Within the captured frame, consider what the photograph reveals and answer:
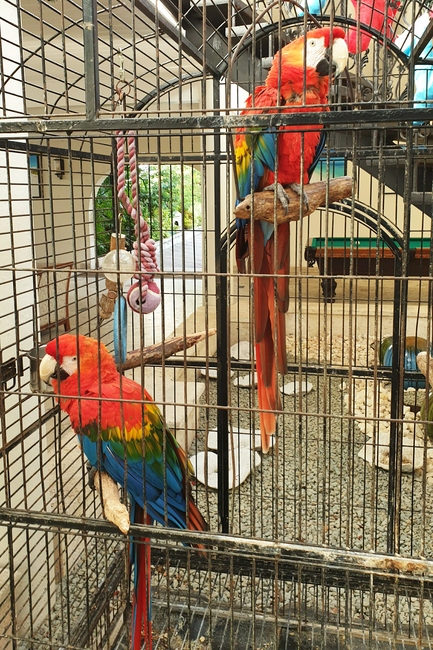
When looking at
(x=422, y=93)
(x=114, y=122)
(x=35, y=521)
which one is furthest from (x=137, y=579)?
(x=422, y=93)

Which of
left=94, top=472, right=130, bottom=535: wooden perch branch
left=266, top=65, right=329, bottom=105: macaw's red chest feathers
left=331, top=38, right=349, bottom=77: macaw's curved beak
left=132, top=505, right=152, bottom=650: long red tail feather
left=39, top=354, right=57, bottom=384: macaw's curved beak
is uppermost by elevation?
left=331, top=38, right=349, bottom=77: macaw's curved beak

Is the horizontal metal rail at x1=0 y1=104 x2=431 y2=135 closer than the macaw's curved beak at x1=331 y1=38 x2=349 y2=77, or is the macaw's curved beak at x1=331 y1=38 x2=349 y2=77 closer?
the horizontal metal rail at x1=0 y1=104 x2=431 y2=135

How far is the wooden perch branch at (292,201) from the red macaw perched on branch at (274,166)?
35 mm

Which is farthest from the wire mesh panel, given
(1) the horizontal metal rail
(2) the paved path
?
(2) the paved path

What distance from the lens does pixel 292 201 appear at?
1207 mm

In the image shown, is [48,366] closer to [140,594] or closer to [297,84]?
[140,594]

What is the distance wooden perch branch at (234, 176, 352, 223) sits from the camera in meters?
1.09

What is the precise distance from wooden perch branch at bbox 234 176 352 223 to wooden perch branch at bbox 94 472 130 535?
24.9 inches

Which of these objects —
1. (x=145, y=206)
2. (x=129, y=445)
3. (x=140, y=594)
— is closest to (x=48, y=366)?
(x=129, y=445)

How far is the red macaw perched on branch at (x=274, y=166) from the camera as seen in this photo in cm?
→ 116

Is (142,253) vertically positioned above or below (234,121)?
below

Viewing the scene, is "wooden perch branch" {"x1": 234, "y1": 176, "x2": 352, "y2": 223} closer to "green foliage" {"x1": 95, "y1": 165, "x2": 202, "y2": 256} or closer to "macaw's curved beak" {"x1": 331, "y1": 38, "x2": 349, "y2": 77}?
"green foliage" {"x1": 95, "y1": 165, "x2": 202, "y2": 256}

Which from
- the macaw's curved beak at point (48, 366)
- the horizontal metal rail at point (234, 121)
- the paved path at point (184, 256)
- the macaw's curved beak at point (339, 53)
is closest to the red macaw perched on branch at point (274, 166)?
the macaw's curved beak at point (339, 53)

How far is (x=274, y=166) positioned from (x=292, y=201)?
0.32ft
